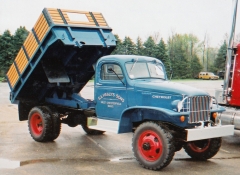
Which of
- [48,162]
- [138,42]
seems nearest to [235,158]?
[48,162]

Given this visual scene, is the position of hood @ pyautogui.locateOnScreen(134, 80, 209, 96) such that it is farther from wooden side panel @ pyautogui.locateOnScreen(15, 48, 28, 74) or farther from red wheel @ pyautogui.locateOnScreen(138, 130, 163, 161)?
wooden side panel @ pyautogui.locateOnScreen(15, 48, 28, 74)

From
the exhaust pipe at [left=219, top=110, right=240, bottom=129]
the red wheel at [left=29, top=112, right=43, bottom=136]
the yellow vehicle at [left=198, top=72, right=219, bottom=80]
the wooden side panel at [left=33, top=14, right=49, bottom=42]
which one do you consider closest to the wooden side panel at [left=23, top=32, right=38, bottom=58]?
the wooden side panel at [left=33, top=14, right=49, bottom=42]

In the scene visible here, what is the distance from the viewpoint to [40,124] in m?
9.94

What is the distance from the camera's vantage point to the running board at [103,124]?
7973 millimetres

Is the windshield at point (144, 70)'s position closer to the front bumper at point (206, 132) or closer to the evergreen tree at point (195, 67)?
the front bumper at point (206, 132)

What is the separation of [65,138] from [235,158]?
14.9ft

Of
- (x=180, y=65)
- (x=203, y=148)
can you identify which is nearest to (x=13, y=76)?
(x=203, y=148)

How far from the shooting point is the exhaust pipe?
986 centimetres

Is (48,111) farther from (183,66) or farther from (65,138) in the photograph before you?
(183,66)

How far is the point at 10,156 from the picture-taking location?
7.82 m

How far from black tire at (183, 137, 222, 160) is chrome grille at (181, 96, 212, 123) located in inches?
24.8

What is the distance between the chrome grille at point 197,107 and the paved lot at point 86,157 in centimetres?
100

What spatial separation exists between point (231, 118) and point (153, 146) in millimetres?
3801

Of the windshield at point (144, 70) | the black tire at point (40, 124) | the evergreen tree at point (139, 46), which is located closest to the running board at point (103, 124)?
the windshield at point (144, 70)
